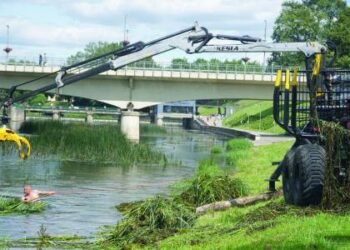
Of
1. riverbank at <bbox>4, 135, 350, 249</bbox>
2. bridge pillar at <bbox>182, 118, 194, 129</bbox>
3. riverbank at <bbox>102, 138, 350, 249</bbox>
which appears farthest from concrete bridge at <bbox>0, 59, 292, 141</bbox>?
bridge pillar at <bbox>182, 118, 194, 129</bbox>

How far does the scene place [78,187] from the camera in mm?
29234

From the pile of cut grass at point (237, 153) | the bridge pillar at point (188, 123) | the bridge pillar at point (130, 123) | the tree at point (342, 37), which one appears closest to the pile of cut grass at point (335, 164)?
the pile of cut grass at point (237, 153)

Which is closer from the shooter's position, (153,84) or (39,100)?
(153,84)

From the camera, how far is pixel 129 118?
71875mm

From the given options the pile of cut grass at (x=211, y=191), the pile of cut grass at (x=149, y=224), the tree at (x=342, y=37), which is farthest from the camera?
the tree at (x=342, y=37)

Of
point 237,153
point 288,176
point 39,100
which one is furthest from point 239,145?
point 39,100

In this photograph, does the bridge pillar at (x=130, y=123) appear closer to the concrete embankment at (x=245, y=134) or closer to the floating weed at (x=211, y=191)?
the concrete embankment at (x=245, y=134)

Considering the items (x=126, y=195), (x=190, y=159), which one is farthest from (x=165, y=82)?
(x=126, y=195)

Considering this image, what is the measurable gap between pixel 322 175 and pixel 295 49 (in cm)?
960

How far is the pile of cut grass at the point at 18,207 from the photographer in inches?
815

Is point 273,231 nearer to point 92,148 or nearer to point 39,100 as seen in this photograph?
point 92,148

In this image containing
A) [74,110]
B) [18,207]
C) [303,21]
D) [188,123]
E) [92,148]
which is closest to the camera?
[18,207]

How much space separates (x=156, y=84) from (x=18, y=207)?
178ft

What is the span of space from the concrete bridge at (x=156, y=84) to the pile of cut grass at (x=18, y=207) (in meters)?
50.3
